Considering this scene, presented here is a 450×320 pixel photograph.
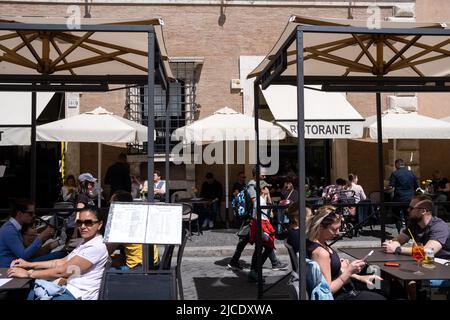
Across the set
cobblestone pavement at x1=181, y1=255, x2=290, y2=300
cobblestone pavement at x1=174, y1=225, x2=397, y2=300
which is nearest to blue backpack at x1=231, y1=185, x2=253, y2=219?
cobblestone pavement at x1=174, y1=225, x2=397, y2=300

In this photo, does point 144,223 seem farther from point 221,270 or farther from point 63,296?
point 221,270

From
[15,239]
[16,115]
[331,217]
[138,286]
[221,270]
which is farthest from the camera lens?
[16,115]

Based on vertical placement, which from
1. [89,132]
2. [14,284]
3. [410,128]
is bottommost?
[14,284]

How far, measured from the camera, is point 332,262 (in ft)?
15.2

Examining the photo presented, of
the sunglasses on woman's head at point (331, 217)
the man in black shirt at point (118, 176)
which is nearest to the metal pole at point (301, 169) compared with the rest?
the sunglasses on woman's head at point (331, 217)

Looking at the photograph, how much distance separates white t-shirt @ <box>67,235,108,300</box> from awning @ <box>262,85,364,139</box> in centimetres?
741

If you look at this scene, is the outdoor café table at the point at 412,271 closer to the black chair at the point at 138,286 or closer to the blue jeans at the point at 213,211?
the black chair at the point at 138,286

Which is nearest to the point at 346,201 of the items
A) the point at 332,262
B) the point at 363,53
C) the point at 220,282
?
the point at 220,282

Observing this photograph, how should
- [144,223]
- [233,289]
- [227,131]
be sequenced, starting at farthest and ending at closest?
1. [227,131]
2. [233,289]
3. [144,223]

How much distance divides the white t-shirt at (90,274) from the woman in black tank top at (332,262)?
1753 millimetres

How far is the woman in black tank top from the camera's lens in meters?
4.38

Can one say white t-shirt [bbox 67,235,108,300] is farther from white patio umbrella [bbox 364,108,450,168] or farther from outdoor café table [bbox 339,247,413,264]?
white patio umbrella [bbox 364,108,450,168]

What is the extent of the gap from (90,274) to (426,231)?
330 centimetres
